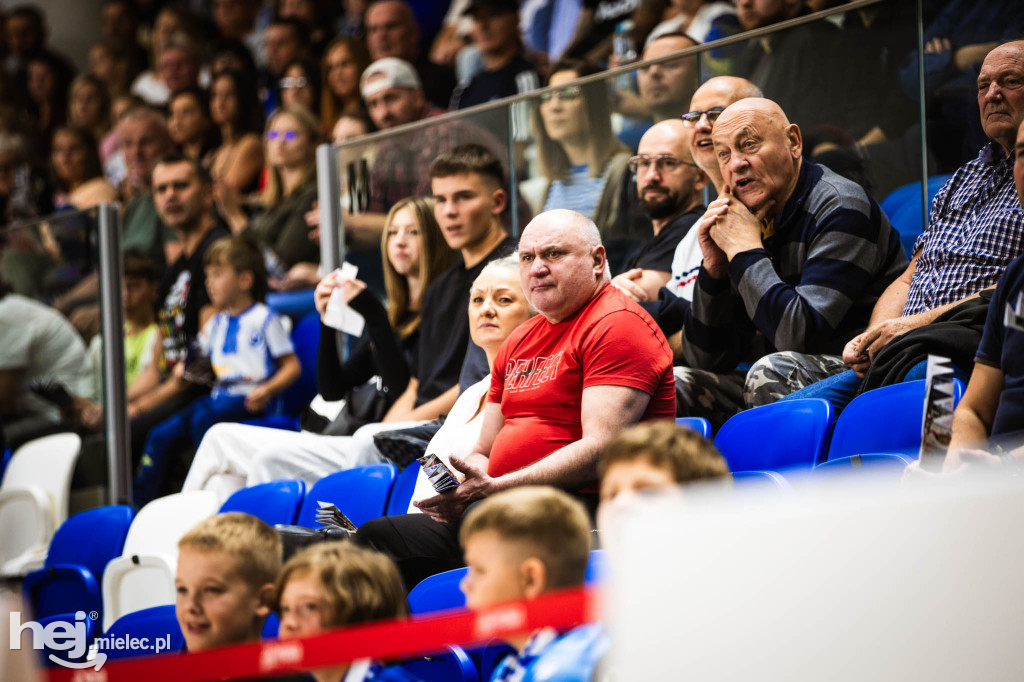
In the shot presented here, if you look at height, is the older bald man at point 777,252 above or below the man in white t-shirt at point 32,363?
above

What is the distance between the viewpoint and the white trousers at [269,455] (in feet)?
13.5

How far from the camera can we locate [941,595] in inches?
64.1

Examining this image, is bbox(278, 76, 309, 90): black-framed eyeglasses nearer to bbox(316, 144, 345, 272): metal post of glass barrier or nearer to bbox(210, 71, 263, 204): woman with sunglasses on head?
bbox(210, 71, 263, 204): woman with sunglasses on head

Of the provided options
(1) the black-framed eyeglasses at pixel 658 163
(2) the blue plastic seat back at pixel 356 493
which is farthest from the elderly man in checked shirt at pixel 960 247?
(2) the blue plastic seat back at pixel 356 493

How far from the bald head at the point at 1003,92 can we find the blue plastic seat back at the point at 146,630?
245 cm

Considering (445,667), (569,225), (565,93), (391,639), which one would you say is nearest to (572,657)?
(391,639)

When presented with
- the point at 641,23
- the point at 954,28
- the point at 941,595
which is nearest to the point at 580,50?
the point at 641,23

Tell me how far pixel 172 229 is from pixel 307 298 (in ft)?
3.43

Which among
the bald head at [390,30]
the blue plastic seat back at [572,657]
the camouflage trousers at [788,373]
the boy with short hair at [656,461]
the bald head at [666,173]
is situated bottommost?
the blue plastic seat back at [572,657]

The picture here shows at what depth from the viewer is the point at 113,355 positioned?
5.45 metres

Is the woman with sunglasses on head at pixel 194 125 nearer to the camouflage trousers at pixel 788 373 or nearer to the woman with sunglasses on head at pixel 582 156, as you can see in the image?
the woman with sunglasses on head at pixel 582 156

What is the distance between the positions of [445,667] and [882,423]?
1187mm

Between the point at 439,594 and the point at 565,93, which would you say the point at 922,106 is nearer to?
the point at 565,93

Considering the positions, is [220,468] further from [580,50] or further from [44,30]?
[44,30]
